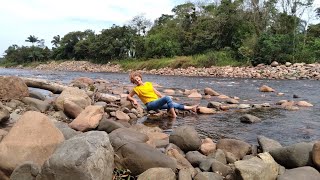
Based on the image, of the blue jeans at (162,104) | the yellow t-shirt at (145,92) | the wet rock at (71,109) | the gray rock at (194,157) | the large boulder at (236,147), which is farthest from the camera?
the yellow t-shirt at (145,92)

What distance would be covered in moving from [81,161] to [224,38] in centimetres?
3366

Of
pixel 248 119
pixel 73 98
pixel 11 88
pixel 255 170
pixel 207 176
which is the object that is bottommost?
pixel 248 119

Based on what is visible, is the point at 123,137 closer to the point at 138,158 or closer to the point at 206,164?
the point at 138,158

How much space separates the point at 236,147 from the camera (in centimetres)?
486

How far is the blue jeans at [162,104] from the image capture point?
310 inches

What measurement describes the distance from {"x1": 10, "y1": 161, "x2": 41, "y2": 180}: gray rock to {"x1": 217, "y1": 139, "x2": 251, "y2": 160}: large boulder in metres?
2.67

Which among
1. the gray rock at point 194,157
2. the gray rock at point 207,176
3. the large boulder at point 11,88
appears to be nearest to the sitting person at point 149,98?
the large boulder at point 11,88

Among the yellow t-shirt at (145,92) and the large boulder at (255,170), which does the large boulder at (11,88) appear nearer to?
the yellow t-shirt at (145,92)

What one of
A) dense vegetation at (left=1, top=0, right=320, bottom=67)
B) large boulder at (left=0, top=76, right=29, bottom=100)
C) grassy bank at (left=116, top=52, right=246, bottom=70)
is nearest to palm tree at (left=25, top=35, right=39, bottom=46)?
dense vegetation at (left=1, top=0, right=320, bottom=67)

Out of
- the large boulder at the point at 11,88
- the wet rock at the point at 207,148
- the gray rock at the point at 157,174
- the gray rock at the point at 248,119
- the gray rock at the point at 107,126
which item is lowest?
the gray rock at the point at 248,119

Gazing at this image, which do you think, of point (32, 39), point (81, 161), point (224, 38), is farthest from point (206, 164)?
point (32, 39)

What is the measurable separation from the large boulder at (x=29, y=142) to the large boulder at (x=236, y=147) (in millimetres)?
2364

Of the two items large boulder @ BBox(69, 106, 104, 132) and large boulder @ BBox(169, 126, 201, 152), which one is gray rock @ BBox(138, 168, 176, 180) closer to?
large boulder @ BBox(169, 126, 201, 152)

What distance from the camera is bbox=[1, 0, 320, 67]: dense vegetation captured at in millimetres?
28484
